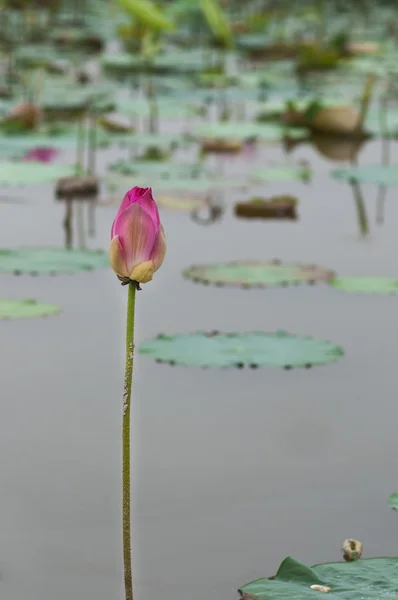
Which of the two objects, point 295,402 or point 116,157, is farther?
point 116,157

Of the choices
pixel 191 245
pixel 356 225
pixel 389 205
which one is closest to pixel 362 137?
pixel 389 205

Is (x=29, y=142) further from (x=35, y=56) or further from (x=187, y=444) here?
(x=35, y=56)

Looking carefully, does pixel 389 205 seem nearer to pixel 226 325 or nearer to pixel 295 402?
pixel 226 325

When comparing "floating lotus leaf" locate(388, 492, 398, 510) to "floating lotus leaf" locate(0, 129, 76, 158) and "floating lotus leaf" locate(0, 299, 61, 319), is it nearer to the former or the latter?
"floating lotus leaf" locate(0, 299, 61, 319)

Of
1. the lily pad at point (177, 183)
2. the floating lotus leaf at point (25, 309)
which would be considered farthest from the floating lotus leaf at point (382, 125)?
the floating lotus leaf at point (25, 309)

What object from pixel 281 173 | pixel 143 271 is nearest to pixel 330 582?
pixel 143 271
